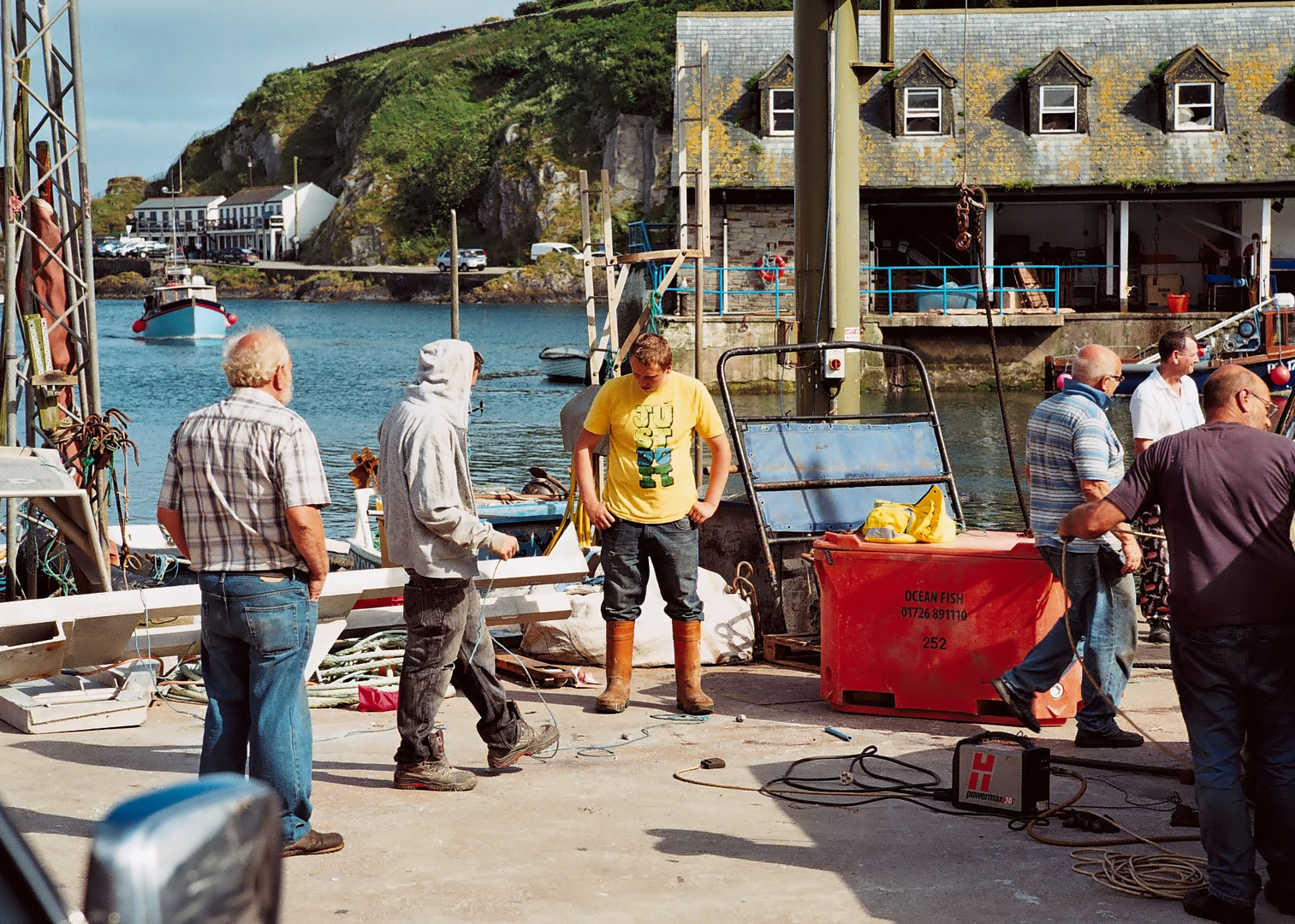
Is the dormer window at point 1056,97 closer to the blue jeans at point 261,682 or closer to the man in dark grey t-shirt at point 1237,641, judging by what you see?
the man in dark grey t-shirt at point 1237,641

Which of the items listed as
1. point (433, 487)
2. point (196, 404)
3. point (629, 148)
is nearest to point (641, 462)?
point (433, 487)

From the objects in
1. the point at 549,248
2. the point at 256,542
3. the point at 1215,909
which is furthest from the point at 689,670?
the point at 549,248

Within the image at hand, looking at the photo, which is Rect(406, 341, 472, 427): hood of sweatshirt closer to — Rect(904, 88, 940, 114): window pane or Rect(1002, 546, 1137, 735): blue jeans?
Rect(1002, 546, 1137, 735): blue jeans

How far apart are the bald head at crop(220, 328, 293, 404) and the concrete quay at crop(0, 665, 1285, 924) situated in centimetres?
175

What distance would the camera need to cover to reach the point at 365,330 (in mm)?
83062

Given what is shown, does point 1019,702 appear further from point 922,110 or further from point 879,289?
point 922,110

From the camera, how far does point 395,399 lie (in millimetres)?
42875

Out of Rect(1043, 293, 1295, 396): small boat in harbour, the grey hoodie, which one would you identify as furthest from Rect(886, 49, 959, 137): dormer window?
the grey hoodie

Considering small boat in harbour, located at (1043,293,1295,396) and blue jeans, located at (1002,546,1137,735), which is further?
small boat in harbour, located at (1043,293,1295,396)

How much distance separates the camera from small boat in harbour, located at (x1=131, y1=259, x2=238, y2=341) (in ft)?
244

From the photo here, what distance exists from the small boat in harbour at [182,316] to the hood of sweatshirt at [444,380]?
71.9 m

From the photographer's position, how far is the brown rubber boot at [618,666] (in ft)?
25.4

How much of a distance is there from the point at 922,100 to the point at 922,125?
0.63 meters

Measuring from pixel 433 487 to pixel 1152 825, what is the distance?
317 centimetres
